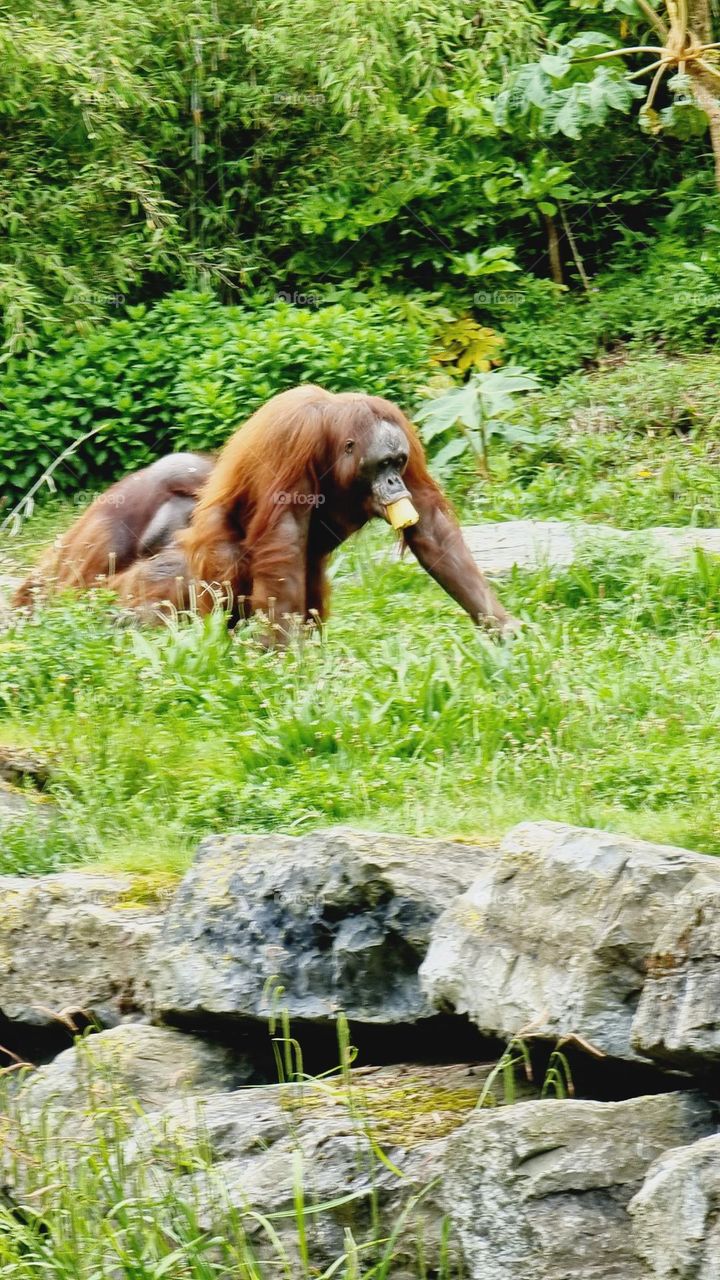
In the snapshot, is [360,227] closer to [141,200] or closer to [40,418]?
[141,200]

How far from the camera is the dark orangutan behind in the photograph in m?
6.30

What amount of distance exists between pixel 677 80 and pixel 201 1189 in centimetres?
629

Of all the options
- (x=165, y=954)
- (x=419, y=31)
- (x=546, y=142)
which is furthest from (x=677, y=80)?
(x=165, y=954)

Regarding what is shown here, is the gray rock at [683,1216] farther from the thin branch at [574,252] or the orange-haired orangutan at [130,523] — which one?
the thin branch at [574,252]

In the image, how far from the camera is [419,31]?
32.8 feet

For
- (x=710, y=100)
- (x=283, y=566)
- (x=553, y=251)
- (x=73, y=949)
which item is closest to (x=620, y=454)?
(x=710, y=100)

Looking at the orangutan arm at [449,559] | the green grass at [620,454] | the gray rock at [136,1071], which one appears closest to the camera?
the gray rock at [136,1071]

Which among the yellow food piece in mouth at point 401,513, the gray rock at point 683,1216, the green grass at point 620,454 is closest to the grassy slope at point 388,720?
the yellow food piece in mouth at point 401,513

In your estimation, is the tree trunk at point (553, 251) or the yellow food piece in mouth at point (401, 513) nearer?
the yellow food piece in mouth at point (401, 513)

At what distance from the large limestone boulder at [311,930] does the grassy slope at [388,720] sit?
56 cm

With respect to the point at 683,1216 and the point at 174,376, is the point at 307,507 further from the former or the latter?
the point at 683,1216

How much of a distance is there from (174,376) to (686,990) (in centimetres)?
722

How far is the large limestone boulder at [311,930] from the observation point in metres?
3.68

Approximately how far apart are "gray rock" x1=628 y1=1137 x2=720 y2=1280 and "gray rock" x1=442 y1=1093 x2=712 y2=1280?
0.57ft
